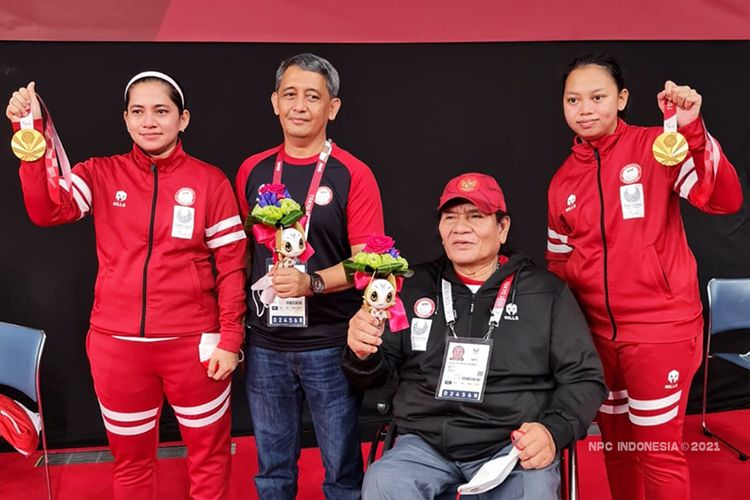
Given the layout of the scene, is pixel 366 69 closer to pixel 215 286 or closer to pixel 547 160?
pixel 547 160

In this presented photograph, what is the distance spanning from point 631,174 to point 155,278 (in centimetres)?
160

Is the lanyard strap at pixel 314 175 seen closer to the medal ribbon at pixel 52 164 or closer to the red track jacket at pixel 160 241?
the red track jacket at pixel 160 241

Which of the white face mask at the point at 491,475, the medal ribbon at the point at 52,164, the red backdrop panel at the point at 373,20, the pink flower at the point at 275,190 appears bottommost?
the white face mask at the point at 491,475

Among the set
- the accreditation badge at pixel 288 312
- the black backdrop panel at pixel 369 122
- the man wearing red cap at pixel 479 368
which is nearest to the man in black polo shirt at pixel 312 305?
the accreditation badge at pixel 288 312

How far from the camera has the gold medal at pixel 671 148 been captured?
2127 mm

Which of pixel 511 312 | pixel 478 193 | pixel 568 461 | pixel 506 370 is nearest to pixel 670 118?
pixel 478 193

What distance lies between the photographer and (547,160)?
3.87 m

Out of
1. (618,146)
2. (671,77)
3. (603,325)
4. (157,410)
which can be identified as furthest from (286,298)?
(671,77)

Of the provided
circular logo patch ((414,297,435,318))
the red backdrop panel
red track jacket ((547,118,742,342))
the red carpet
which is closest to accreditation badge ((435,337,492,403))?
circular logo patch ((414,297,435,318))

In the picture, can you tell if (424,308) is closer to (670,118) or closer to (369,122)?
(670,118)

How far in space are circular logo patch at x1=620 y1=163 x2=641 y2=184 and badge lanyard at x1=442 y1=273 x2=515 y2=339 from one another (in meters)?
0.51

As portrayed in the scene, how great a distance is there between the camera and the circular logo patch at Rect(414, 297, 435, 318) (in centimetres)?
233

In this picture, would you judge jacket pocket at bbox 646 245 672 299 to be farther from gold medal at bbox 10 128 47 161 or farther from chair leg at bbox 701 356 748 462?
gold medal at bbox 10 128 47 161

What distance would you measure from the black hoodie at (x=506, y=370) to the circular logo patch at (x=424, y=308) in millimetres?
14
